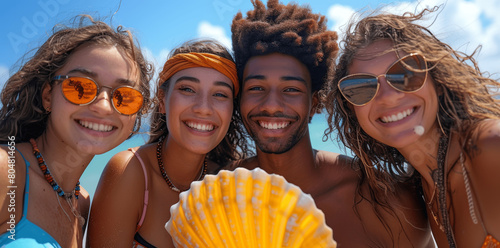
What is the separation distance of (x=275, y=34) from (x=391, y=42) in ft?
4.55

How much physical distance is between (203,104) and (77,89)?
3.37ft

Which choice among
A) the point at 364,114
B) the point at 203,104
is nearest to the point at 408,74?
A: the point at 364,114

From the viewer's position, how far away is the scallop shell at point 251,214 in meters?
2.15

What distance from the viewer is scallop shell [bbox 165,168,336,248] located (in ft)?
7.06

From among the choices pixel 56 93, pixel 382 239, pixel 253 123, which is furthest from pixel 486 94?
pixel 56 93

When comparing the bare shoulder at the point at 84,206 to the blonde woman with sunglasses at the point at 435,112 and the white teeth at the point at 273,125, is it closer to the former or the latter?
the white teeth at the point at 273,125

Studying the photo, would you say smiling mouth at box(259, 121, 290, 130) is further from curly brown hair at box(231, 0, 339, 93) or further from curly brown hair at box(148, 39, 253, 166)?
curly brown hair at box(231, 0, 339, 93)

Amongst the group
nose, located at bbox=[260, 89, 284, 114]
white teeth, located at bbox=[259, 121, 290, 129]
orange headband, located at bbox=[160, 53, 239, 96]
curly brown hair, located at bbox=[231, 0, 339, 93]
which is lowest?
white teeth, located at bbox=[259, 121, 290, 129]

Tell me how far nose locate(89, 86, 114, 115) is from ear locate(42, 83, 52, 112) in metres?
0.35

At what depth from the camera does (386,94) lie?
266cm

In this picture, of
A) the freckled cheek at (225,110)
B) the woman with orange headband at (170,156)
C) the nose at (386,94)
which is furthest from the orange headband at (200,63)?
the nose at (386,94)

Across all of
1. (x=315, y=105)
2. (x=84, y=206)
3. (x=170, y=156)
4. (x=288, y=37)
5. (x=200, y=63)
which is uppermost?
(x=288, y=37)

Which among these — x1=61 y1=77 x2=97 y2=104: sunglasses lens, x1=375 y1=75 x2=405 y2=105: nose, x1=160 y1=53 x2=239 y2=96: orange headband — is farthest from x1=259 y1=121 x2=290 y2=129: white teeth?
x1=61 y1=77 x2=97 y2=104: sunglasses lens

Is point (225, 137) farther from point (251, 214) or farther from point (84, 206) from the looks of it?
point (251, 214)
